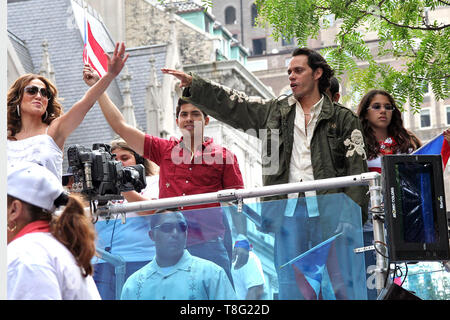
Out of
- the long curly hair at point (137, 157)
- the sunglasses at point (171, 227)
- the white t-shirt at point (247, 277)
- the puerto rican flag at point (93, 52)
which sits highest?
the puerto rican flag at point (93, 52)

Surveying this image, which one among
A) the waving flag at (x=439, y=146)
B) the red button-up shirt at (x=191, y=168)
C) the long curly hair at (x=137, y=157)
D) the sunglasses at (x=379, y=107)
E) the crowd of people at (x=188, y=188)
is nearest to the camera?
the crowd of people at (x=188, y=188)

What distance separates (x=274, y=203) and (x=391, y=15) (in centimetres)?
639

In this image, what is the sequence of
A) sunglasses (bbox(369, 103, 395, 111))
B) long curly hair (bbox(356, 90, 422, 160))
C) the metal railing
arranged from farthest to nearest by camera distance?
sunglasses (bbox(369, 103, 395, 111)) < long curly hair (bbox(356, 90, 422, 160)) < the metal railing

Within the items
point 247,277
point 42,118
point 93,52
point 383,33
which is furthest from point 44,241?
point 383,33

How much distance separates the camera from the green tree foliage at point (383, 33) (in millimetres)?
11016

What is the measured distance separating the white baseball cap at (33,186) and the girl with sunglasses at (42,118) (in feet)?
6.96

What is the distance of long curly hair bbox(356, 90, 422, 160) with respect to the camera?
766 centimetres

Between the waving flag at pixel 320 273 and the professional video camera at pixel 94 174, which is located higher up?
the professional video camera at pixel 94 174

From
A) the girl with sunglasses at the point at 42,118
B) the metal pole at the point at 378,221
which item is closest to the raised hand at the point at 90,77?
the girl with sunglasses at the point at 42,118

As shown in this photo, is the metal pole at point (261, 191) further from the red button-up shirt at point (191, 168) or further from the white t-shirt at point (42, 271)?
the white t-shirt at point (42, 271)

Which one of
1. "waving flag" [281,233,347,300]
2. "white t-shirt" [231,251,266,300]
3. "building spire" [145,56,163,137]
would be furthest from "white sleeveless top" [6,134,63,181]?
"building spire" [145,56,163,137]

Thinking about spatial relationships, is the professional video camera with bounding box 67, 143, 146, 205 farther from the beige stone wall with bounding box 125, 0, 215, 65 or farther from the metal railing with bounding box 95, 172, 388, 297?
the beige stone wall with bounding box 125, 0, 215, 65

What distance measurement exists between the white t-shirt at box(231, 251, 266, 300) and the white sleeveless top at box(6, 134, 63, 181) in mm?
1555
